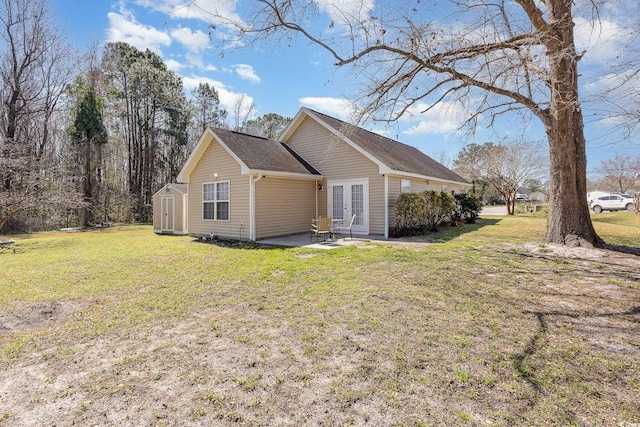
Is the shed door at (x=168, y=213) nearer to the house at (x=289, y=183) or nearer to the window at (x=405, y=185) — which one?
the house at (x=289, y=183)

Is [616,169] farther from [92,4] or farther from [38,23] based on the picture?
[38,23]

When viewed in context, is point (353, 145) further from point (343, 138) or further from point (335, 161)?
point (343, 138)

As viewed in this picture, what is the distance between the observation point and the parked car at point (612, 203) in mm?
29750

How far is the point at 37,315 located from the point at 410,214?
10.7m

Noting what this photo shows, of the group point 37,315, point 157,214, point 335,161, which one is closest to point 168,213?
point 157,214

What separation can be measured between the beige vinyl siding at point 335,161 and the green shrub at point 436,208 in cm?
221

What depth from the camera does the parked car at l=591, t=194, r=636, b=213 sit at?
29.8 m

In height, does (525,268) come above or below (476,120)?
below

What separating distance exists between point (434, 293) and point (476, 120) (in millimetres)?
6240

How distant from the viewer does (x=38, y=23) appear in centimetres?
2039

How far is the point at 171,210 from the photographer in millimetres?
15328

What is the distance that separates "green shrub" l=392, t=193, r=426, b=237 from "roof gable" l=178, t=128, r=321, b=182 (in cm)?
388

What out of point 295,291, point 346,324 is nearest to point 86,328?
point 295,291

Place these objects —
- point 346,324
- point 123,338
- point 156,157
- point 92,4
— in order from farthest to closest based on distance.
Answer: point 156,157 → point 92,4 → point 346,324 → point 123,338
